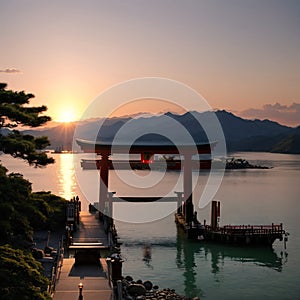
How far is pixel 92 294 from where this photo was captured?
16125mm

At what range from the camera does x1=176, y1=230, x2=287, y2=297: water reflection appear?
28973mm

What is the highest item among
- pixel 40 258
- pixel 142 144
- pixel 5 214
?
pixel 142 144

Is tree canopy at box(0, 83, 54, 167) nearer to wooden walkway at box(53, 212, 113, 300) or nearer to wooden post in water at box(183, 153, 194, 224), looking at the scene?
wooden walkway at box(53, 212, 113, 300)

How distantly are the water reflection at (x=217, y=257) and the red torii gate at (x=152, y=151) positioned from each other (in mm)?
4399

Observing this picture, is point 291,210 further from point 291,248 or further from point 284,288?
point 284,288

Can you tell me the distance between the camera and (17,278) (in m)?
10.8

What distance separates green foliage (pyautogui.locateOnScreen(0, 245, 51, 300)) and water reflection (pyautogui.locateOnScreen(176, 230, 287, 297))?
1628 cm

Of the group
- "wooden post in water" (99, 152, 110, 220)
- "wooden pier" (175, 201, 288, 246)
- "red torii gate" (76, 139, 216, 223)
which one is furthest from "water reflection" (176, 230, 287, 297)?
"wooden post in water" (99, 152, 110, 220)

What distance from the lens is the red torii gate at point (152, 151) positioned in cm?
3819

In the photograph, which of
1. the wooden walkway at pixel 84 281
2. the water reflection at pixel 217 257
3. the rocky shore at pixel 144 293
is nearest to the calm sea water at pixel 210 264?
the water reflection at pixel 217 257

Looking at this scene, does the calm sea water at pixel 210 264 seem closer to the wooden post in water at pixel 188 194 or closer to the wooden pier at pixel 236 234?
the wooden pier at pixel 236 234

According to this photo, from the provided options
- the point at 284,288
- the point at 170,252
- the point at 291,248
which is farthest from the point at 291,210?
the point at 284,288

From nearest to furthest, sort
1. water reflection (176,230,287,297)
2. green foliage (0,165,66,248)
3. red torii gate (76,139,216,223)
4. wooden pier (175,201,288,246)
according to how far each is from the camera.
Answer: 1. green foliage (0,165,66,248)
2. water reflection (176,230,287,297)
3. wooden pier (175,201,288,246)
4. red torii gate (76,139,216,223)

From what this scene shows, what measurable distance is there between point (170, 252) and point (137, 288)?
476 inches
